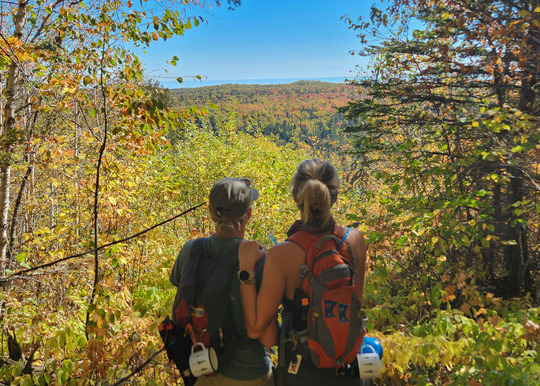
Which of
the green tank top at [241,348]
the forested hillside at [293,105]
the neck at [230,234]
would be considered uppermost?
the forested hillside at [293,105]

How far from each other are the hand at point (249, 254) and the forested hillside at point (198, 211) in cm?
73

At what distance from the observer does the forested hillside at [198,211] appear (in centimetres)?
273

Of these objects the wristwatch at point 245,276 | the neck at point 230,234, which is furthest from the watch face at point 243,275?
the neck at point 230,234

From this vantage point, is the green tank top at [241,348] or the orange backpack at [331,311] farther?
the green tank top at [241,348]

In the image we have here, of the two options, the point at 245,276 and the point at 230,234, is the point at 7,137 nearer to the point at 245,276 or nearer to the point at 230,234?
the point at 230,234

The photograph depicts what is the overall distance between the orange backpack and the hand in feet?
0.74

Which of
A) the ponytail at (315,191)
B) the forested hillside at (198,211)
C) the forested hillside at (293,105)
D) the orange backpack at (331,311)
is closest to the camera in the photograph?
the orange backpack at (331,311)

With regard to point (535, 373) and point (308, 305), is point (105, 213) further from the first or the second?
point (535, 373)

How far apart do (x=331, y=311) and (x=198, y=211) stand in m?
7.23

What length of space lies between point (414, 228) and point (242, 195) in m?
2.35

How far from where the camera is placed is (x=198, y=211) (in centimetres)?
845

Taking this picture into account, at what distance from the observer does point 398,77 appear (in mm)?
7094

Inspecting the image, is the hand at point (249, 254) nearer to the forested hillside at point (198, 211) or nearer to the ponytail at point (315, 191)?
the ponytail at point (315, 191)

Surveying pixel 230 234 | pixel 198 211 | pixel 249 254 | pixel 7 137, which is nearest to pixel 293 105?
pixel 198 211
